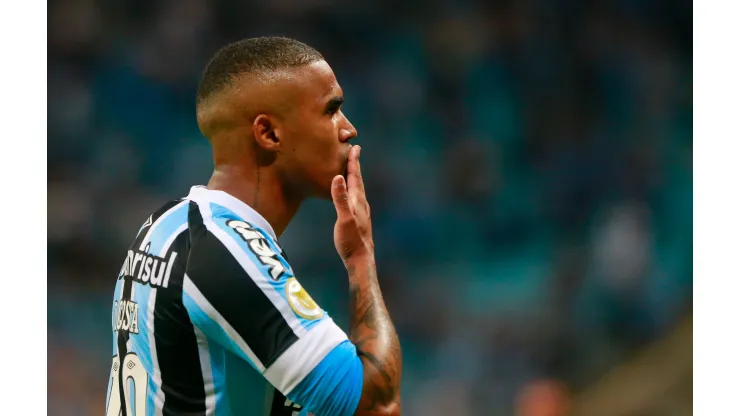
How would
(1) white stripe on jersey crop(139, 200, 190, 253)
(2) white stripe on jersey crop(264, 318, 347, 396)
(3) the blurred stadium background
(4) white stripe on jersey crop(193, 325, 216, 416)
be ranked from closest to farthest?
1. (2) white stripe on jersey crop(264, 318, 347, 396)
2. (4) white stripe on jersey crop(193, 325, 216, 416)
3. (1) white stripe on jersey crop(139, 200, 190, 253)
4. (3) the blurred stadium background

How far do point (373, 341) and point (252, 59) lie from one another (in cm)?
74

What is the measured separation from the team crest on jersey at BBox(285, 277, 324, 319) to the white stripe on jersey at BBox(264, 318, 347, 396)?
0.15ft

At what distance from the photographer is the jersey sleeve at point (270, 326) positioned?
1.51 metres

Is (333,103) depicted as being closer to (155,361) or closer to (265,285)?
(265,285)

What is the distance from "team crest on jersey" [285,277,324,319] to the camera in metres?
1.56

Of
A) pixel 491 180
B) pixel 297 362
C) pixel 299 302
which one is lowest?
pixel 297 362

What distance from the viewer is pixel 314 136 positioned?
6.17 ft

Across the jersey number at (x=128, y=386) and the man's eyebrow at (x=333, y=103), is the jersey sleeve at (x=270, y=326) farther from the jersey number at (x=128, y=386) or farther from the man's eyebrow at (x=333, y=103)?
the man's eyebrow at (x=333, y=103)

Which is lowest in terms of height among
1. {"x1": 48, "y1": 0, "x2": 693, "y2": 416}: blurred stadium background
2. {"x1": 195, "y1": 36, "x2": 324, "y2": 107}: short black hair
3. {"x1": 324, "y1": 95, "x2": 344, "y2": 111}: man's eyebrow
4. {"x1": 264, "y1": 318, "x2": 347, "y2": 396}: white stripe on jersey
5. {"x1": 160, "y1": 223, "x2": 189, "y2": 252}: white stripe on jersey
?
{"x1": 264, "y1": 318, "x2": 347, "y2": 396}: white stripe on jersey

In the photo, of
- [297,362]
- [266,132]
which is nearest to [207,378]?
[297,362]

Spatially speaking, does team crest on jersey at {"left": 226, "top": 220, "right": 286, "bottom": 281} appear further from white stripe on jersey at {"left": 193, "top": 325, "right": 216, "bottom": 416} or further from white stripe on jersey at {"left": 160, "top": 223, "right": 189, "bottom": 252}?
white stripe on jersey at {"left": 193, "top": 325, "right": 216, "bottom": 416}

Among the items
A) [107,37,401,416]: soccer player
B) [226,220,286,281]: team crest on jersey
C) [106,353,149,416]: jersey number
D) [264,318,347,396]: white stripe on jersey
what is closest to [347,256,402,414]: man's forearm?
[107,37,401,416]: soccer player

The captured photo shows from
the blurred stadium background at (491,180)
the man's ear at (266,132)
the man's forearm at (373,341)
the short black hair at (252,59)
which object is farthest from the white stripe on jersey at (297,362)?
the blurred stadium background at (491,180)

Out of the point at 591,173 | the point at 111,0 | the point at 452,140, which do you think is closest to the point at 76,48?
the point at 111,0
